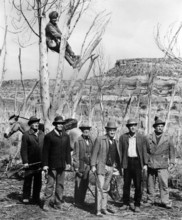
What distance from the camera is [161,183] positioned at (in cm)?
759

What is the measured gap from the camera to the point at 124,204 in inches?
286

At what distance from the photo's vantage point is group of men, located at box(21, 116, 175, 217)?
6.78m

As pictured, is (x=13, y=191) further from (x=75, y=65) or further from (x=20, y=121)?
(x=75, y=65)

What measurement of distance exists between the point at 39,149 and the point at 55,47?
130 inches

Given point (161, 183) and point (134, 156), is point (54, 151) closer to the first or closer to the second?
point (134, 156)

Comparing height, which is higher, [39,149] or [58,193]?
[39,149]

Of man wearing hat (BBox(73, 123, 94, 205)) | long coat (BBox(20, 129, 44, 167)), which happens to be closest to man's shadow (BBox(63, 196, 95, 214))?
man wearing hat (BBox(73, 123, 94, 205))

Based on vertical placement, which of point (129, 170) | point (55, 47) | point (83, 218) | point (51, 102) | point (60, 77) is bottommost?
point (83, 218)

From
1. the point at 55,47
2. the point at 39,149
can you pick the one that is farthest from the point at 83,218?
the point at 55,47

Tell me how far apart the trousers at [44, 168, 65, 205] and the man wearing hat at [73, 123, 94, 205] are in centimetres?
54

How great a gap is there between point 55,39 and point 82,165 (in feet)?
12.0

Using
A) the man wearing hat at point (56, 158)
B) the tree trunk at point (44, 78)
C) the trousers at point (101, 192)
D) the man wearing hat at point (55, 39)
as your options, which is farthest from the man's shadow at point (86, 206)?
the man wearing hat at point (55, 39)

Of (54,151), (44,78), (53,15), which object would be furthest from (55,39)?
(54,151)

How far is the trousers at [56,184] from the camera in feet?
22.2
